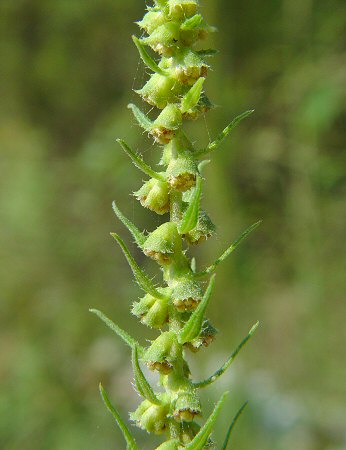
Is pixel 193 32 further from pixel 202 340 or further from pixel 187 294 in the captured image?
pixel 202 340

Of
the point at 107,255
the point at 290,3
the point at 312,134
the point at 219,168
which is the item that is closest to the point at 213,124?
the point at 219,168

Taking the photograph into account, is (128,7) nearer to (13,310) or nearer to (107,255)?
(107,255)

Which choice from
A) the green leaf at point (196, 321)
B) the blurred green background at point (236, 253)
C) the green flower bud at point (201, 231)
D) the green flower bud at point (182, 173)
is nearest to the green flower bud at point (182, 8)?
the green flower bud at point (182, 173)

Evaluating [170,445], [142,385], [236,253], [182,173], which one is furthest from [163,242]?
[236,253]

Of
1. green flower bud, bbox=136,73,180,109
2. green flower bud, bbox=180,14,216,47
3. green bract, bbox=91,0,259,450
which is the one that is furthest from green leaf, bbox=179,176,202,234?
green flower bud, bbox=180,14,216,47

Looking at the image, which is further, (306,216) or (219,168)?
(306,216)

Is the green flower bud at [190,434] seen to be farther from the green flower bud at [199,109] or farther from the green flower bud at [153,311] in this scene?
the green flower bud at [199,109]

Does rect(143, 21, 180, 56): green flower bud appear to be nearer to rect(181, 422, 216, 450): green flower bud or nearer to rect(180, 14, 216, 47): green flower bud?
rect(180, 14, 216, 47): green flower bud
